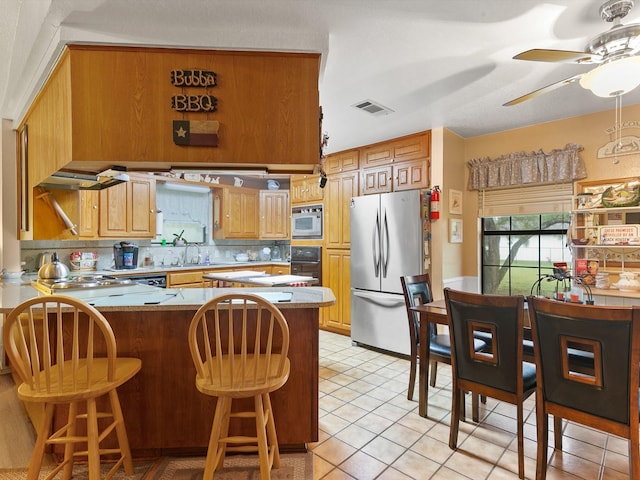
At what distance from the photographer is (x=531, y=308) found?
5.70ft

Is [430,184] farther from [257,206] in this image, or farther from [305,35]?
[257,206]

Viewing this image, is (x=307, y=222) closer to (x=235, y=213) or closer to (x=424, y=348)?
(x=235, y=213)

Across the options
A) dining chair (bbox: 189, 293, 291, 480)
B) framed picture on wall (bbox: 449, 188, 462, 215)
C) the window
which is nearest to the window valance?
framed picture on wall (bbox: 449, 188, 462, 215)

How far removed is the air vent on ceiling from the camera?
10.1 ft

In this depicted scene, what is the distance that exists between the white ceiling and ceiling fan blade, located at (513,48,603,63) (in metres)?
0.24

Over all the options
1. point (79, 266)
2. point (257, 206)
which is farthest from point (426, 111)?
point (79, 266)

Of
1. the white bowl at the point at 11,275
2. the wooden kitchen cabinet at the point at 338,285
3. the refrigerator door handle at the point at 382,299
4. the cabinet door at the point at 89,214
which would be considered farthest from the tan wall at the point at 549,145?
the white bowl at the point at 11,275

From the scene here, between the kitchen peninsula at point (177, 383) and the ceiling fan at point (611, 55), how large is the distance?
178 centimetres

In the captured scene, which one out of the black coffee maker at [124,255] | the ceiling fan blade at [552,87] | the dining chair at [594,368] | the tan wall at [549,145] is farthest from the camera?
the black coffee maker at [124,255]

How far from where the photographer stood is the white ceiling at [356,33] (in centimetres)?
182

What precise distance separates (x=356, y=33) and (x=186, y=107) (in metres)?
1.09

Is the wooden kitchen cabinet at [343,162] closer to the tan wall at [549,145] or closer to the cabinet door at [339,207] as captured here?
the cabinet door at [339,207]

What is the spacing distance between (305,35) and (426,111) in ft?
5.28

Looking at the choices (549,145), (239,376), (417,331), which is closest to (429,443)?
(417,331)
